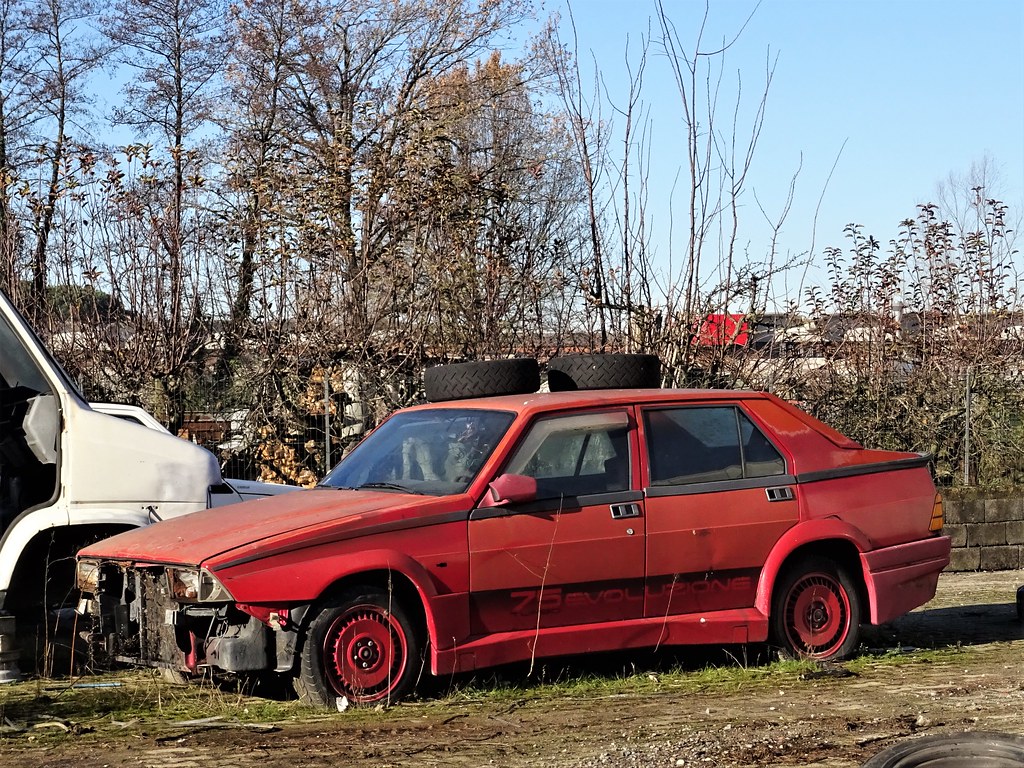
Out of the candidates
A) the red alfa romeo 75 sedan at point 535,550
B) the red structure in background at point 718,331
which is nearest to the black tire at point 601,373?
the red alfa romeo 75 sedan at point 535,550

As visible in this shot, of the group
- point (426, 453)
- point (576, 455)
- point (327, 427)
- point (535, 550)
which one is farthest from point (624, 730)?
point (327, 427)

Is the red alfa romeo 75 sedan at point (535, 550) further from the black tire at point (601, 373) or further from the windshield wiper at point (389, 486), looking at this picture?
the black tire at point (601, 373)

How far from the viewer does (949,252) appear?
53.8ft

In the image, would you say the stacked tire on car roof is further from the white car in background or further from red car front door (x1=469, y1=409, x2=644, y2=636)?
the white car in background

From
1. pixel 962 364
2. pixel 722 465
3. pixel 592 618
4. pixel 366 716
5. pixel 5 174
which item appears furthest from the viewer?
pixel 962 364

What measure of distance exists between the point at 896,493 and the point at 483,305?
6.85 m

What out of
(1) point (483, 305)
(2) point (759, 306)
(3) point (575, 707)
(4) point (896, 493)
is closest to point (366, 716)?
(3) point (575, 707)

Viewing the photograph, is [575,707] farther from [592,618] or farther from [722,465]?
[722,465]

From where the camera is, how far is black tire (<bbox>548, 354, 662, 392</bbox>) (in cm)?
825

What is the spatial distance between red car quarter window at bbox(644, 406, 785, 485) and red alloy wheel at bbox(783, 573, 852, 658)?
2.34 feet

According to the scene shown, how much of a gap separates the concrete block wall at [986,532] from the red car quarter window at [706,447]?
7119 millimetres

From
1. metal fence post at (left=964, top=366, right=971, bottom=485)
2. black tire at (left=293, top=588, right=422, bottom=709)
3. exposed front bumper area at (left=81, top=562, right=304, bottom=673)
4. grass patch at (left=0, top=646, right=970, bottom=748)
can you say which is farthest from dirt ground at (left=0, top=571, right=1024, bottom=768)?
metal fence post at (left=964, top=366, right=971, bottom=485)

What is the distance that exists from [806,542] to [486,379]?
2214 millimetres

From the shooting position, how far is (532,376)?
8.28 metres
